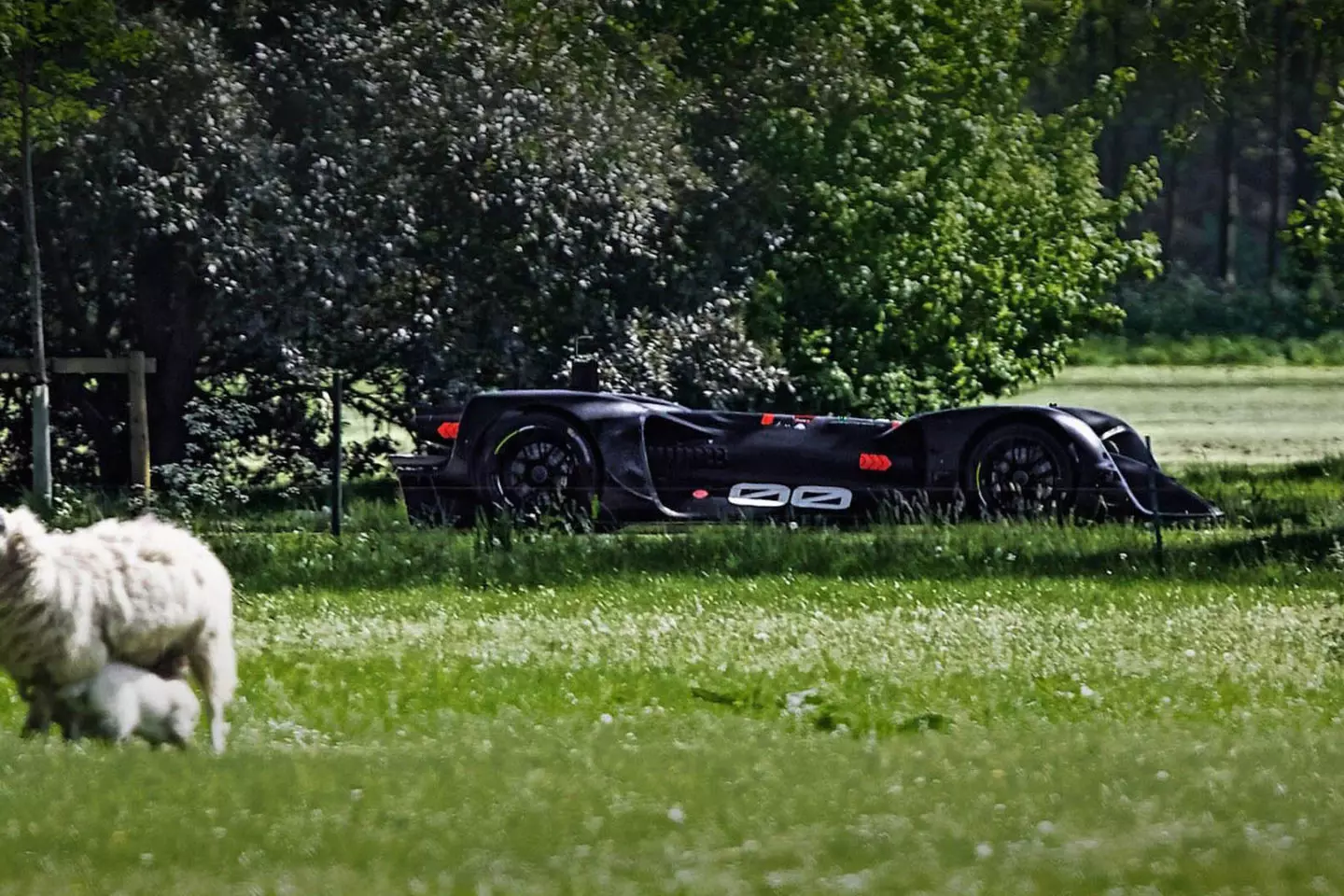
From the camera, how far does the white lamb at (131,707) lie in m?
9.09

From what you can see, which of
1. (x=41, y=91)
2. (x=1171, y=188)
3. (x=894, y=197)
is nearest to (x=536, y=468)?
(x=41, y=91)

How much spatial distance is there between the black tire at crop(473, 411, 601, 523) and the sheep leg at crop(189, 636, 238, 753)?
1011 cm

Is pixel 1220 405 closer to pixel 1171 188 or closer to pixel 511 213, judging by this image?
pixel 1171 188

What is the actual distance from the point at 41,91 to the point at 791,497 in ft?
28.9

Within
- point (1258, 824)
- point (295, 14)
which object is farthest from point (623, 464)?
point (1258, 824)

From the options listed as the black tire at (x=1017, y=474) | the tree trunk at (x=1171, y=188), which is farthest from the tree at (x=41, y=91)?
the tree trunk at (x=1171, y=188)

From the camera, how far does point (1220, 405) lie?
141ft

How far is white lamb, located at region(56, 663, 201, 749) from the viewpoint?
29.8 feet

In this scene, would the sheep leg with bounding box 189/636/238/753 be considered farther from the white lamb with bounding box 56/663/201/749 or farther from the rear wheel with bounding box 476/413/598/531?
the rear wheel with bounding box 476/413/598/531

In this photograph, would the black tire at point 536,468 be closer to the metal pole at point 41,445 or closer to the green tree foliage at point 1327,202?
the metal pole at point 41,445

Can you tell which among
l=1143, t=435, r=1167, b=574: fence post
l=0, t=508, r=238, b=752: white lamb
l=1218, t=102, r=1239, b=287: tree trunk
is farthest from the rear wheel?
l=1218, t=102, r=1239, b=287: tree trunk

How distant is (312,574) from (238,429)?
6948 mm

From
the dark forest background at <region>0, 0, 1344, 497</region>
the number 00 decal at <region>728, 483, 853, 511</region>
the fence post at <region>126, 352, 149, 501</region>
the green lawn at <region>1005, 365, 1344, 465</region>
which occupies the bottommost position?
the green lawn at <region>1005, 365, 1344, 465</region>

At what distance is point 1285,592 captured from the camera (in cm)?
1650
